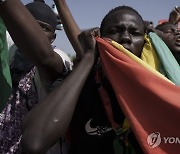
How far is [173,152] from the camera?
169cm

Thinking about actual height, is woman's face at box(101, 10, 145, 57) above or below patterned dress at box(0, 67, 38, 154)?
above

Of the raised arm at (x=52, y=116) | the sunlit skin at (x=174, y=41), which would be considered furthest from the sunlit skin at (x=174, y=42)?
the raised arm at (x=52, y=116)

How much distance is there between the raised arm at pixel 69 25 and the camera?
7.54 ft

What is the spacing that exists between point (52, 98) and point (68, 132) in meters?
0.29

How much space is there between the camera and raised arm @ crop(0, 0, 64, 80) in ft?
5.20

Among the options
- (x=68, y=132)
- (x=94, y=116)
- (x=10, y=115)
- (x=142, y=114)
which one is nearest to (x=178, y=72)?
(x=142, y=114)

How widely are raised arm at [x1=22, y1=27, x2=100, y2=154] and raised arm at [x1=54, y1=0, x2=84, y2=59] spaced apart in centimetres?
48

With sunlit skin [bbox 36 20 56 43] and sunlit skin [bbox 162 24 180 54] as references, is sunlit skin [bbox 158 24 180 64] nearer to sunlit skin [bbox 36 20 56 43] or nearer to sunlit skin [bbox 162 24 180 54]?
sunlit skin [bbox 162 24 180 54]

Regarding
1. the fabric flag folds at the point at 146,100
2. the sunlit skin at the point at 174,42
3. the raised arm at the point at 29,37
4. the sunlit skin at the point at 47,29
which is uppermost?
the raised arm at the point at 29,37

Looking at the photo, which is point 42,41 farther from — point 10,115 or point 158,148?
point 158,148

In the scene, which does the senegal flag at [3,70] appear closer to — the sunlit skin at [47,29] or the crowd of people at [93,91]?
the crowd of people at [93,91]

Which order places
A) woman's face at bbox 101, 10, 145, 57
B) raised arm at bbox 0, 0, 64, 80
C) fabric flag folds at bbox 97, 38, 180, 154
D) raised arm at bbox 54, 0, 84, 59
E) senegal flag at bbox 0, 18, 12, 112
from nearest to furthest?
raised arm at bbox 0, 0, 64, 80
fabric flag folds at bbox 97, 38, 180, 154
senegal flag at bbox 0, 18, 12, 112
woman's face at bbox 101, 10, 145, 57
raised arm at bbox 54, 0, 84, 59

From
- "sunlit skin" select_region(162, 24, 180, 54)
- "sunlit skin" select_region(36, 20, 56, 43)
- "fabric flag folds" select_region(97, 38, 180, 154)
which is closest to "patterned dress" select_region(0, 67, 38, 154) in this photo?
"fabric flag folds" select_region(97, 38, 180, 154)

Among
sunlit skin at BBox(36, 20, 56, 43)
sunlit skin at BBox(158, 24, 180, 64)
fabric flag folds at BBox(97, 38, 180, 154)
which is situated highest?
sunlit skin at BBox(36, 20, 56, 43)
